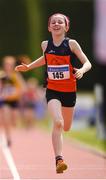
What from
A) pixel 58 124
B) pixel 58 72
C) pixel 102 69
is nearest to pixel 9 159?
pixel 58 124

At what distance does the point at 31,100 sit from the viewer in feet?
98.5

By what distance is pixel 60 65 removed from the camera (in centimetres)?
1090

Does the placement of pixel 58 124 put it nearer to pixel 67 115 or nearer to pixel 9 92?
pixel 67 115

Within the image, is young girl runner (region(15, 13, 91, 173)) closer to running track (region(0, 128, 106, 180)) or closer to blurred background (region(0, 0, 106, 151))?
running track (region(0, 128, 106, 180))

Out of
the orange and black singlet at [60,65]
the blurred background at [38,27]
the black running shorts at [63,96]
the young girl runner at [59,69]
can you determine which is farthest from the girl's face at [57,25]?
the blurred background at [38,27]

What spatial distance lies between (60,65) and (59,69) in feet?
0.23

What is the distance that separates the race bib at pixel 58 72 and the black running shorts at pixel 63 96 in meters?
0.28

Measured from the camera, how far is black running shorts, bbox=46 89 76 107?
11164mm

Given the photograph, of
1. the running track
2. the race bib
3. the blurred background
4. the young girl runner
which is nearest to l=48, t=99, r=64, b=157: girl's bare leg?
the young girl runner

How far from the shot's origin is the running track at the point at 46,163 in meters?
11.5

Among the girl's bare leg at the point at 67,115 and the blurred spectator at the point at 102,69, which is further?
the blurred spectator at the point at 102,69

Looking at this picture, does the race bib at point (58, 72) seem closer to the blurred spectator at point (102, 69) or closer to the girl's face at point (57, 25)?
the girl's face at point (57, 25)

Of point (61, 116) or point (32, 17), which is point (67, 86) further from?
point (32, 17)

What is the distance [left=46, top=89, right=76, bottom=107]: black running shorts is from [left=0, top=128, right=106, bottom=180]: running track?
104 cm
